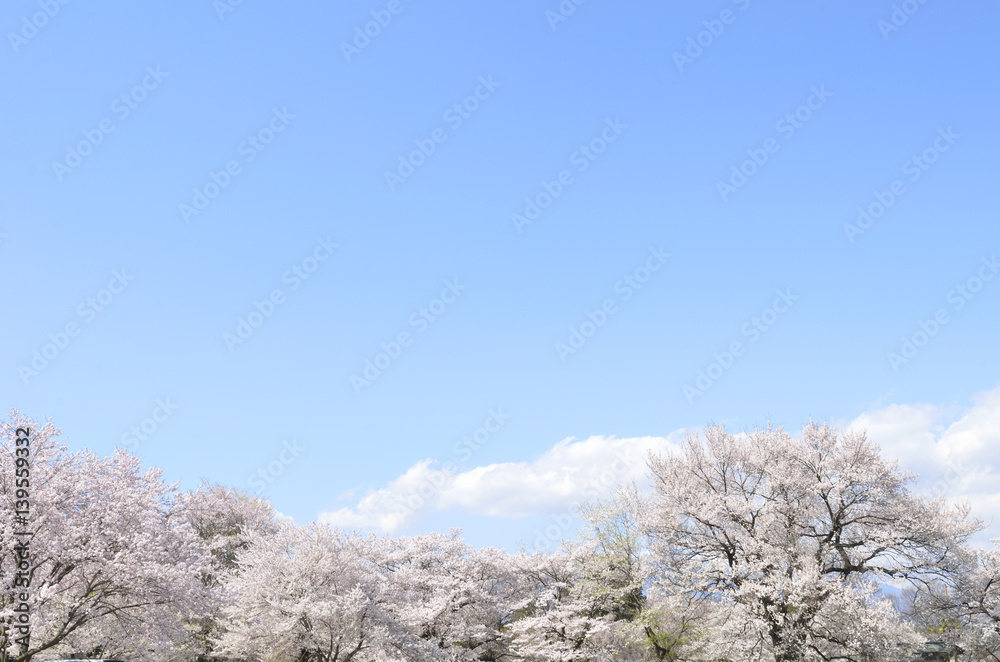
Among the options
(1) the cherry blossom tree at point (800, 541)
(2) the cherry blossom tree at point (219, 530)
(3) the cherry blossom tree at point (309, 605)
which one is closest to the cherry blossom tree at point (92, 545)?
(3) the cherry blossom tree at point (309, 605)

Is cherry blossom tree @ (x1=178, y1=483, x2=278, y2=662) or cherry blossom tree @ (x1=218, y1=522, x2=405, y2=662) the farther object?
cherry blossom tree @ (x1=178, y1=483, x2=278, y2=662)

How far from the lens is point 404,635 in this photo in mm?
30266

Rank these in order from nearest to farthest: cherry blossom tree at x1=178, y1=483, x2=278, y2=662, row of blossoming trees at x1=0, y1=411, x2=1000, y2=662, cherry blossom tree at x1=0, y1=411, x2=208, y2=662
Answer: cherry blossom tree at x1=0, y1=411, x2=208, y2=662, row of blossoming trees at x1=0, y1=411, x2=1000, y2=662, cherry blossom tree at x1=178, y1=483, x2=278, y2=662

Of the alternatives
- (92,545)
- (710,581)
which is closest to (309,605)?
(92,545)

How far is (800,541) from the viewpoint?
30.2 m

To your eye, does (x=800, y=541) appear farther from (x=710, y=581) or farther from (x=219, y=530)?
(x=219, y=530)

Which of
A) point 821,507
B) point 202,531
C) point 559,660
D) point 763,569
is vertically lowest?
point 559,660

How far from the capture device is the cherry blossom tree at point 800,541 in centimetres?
2797

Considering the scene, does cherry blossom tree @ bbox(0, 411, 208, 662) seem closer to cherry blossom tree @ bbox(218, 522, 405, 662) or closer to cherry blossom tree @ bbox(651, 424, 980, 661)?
cherry blossom tree @ bbox(218, 522, 405, 662)

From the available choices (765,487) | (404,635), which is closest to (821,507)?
(765,487)

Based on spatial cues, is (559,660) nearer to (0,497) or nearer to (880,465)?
(880,465)

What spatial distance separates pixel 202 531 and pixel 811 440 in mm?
34335

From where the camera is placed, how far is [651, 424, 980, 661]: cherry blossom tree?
28.0 meters

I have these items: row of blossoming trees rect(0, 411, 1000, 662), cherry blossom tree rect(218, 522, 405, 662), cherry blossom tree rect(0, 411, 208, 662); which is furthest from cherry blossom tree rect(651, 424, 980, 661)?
cherry blossom tree rect(0, 411, 208, 662)
